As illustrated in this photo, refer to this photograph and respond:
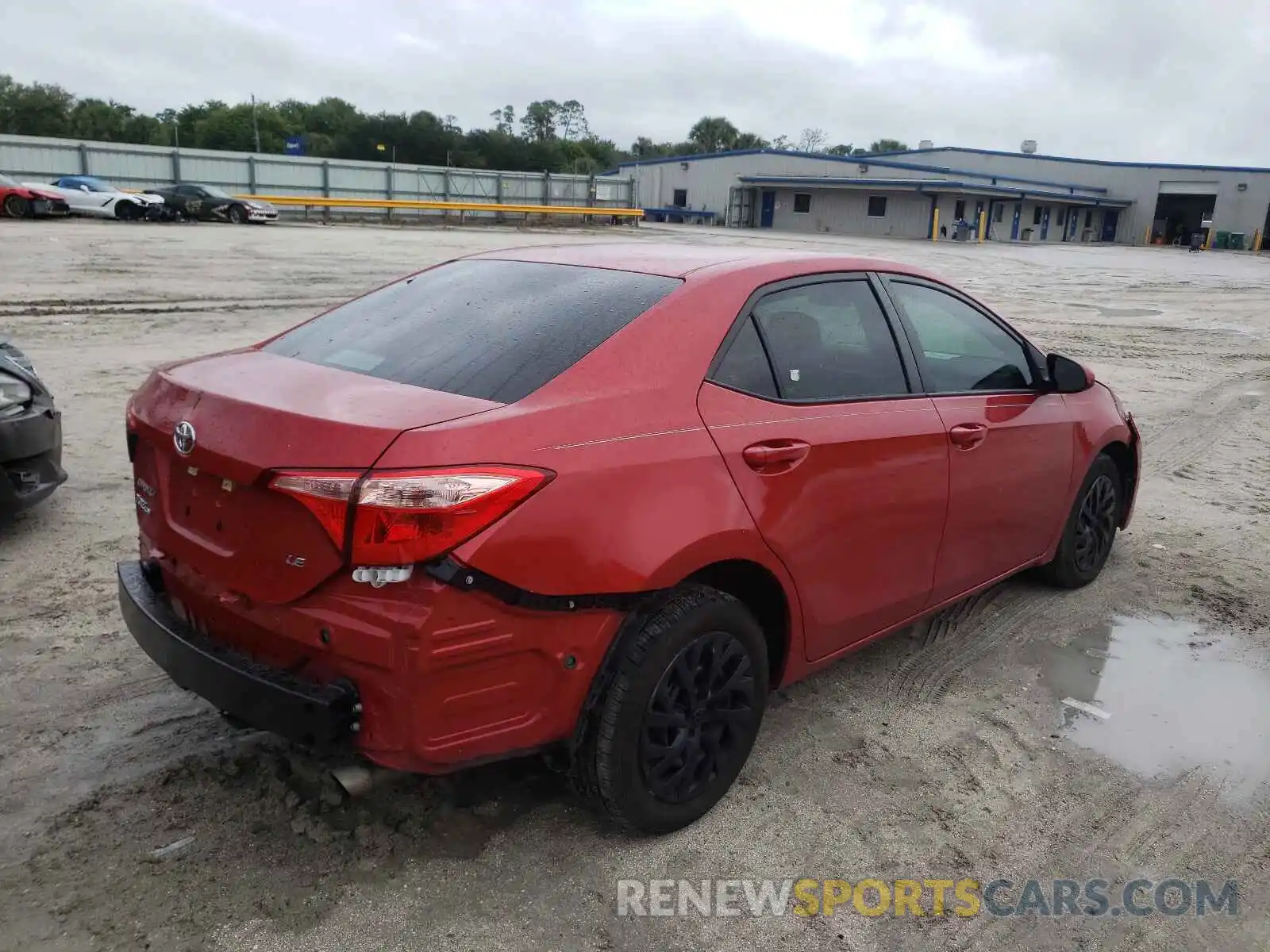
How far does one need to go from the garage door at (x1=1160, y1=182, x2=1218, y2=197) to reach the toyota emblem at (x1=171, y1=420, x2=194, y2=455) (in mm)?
71297

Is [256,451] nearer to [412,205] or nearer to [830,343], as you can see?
[830,343]

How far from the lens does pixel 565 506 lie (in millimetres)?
2447

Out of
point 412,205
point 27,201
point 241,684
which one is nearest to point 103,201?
point 27,201

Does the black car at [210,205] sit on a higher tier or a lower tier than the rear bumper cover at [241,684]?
higher

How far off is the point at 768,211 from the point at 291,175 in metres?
28.5

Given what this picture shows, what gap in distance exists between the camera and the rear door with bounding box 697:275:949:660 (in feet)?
9.70

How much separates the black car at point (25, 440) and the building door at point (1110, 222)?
234ft

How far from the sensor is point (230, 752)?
3209mm

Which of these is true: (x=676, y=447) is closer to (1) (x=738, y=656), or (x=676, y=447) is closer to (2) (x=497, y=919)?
(1) (x=738, y=656)

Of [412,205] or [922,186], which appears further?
[922,186]

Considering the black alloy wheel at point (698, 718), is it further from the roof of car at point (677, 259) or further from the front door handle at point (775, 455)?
the roof of car at point (677, 259)

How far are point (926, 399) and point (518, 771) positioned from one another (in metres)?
1.93

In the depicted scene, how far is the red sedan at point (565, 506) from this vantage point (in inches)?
92.7

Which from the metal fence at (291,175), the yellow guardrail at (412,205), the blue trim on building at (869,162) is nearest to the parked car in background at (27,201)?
the yellow guardrail at (412,205)
